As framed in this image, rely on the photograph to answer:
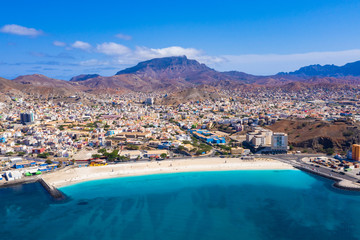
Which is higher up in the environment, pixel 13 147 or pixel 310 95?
pixel 310 95

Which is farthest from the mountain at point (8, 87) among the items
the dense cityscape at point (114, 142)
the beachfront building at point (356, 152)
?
the beachfront building at point (356, 152)

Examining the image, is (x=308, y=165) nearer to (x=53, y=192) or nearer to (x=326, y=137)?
(x=326, y=137)

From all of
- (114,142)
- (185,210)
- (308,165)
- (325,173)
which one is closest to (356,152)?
(308,165)

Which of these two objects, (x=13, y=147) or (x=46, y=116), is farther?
(x=46, y=116)

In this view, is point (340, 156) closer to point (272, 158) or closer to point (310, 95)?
point (272, 158)

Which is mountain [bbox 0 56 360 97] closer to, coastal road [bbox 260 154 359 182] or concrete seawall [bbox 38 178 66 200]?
coastal road [bbox 260 154 359 182]

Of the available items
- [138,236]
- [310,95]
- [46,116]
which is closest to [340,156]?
[138,236]

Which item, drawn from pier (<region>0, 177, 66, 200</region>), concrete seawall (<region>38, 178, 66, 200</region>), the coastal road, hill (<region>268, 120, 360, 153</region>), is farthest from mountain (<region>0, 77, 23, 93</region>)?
the coastal road
